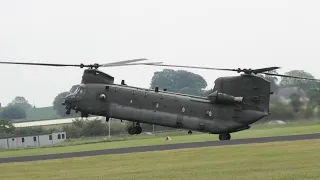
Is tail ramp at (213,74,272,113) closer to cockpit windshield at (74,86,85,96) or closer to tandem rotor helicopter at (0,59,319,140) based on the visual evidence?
tandem rotor helicopter at (0,59,319,140)

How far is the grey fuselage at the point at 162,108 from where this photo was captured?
37281 mm

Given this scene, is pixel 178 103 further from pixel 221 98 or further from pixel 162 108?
pixel 221 98

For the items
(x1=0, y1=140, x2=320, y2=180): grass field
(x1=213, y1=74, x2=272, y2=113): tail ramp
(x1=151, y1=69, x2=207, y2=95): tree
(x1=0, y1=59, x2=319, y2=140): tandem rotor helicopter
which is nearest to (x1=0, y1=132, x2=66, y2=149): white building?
(x1=151, y1=69, x2=207, y2=95): tree

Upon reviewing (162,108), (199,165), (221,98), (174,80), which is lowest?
(199,165)

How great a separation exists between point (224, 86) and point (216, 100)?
1103mm

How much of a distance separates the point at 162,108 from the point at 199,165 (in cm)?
630

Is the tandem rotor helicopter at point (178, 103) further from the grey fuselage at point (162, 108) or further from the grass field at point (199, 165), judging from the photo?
the grass field at point (199, 165)

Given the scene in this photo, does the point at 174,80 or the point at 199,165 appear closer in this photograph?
the point at 199,165

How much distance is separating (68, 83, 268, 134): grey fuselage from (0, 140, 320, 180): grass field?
282 centimetres

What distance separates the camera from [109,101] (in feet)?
124

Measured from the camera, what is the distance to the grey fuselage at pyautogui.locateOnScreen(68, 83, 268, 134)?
3728 centimetres

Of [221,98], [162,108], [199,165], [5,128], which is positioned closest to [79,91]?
[162,108]

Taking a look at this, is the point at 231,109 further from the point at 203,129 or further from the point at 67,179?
the point at 67,179

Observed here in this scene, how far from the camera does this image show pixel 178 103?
37344 mm
